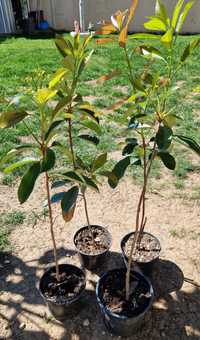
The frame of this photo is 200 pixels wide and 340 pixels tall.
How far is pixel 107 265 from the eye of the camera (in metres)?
2.51

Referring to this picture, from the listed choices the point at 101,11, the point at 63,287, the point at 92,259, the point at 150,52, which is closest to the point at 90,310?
the point at 63,287

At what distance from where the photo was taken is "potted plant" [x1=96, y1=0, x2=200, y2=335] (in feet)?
4.80

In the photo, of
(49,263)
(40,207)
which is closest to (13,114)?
(49,263)

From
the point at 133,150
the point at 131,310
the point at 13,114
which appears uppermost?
the point at 13,114

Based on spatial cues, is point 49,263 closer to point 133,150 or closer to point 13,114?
point 133,150

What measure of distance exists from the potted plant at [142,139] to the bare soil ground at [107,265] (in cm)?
18

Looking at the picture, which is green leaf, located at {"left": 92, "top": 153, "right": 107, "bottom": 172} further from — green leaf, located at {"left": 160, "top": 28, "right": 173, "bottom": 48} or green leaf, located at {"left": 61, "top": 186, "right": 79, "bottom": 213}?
green leaf, located at {"left": 160, "top": 28, "right": 173, "bottom": 48}

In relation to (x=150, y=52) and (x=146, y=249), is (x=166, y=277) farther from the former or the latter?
(x=150, y=52)

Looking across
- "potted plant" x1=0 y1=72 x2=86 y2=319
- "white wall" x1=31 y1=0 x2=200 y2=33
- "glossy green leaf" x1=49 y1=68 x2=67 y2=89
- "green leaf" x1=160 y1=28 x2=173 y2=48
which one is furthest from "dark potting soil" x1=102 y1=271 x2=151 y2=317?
"white wall" x1=31 y1=0 x2=200 y2=33

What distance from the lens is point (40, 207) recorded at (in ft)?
A: 10.2

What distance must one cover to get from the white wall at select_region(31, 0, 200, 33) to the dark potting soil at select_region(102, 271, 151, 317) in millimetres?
11201

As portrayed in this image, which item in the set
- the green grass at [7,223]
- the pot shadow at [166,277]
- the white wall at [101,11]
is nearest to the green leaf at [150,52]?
the pot shadow at [166,277]

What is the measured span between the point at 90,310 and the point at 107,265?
404 millimetres

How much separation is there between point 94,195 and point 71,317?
4.41ft
